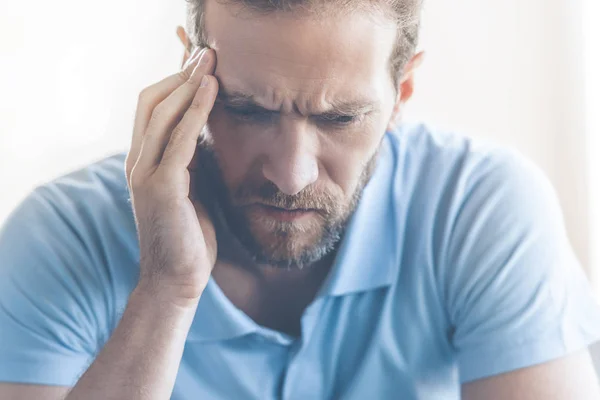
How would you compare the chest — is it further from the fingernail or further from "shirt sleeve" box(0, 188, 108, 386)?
the fingernail

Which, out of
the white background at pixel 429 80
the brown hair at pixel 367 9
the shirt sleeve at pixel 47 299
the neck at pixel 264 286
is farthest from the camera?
the white background at pixel 429 80

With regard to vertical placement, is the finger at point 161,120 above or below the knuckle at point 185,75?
below

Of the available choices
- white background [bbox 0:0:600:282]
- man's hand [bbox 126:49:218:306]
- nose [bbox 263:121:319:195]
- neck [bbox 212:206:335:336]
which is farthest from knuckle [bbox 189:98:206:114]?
white background [bbox 0:0:600:282]

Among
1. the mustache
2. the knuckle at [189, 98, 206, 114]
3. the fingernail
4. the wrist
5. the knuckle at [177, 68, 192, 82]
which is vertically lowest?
the wrist

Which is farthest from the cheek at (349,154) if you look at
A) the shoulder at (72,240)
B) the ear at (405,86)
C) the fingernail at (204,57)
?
the shoulder at (72,240)

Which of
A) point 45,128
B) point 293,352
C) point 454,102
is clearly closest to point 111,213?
point 293,352

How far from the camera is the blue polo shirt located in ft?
3.52

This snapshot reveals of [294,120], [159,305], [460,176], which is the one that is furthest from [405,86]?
[159,305]

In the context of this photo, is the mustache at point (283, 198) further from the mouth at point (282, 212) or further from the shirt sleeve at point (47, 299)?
the shirt sleeve at point (47, 299)

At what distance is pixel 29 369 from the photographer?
1.05m

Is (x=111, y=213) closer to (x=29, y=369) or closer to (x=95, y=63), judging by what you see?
(x=29, y=369)

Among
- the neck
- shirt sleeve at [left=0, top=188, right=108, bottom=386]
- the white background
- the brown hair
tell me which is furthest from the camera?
the white background

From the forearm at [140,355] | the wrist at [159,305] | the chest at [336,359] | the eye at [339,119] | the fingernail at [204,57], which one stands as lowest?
the chest at [336,359]

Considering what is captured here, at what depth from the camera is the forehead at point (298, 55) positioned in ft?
3.10
